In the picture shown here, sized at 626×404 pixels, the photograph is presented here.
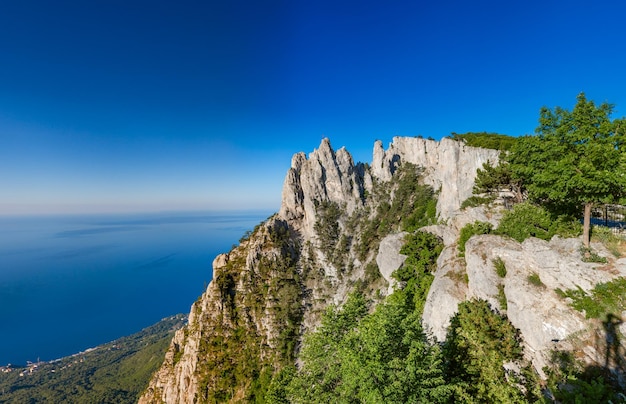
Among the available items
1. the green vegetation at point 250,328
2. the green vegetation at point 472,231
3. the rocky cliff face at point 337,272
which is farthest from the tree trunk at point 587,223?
the green vegetation at point 250,328

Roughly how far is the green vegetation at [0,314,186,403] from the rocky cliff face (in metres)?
67.9

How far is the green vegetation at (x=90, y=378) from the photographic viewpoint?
114 metres

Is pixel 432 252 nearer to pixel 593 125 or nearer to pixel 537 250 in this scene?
pixel 537 250

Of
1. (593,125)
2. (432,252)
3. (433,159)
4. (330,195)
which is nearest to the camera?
(593,125)

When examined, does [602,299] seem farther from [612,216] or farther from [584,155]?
[612,216]

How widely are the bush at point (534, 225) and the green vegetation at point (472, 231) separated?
2.80 ft

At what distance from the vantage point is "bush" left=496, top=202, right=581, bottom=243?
19609mm

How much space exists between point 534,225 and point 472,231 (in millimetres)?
4532

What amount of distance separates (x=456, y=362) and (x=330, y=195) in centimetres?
6893

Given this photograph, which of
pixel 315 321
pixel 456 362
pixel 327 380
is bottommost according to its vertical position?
pixel 315 321

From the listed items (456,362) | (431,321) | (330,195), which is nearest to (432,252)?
(431,321)

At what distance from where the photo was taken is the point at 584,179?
1515 centimetres

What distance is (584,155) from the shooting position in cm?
1622

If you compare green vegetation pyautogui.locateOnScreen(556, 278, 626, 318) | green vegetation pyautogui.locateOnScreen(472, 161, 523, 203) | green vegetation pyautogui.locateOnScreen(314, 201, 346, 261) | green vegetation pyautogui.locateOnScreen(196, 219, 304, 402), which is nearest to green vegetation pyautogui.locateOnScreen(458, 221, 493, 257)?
green vegetation pyautogui.locateOnScreen(472, 161, 523, 203)
